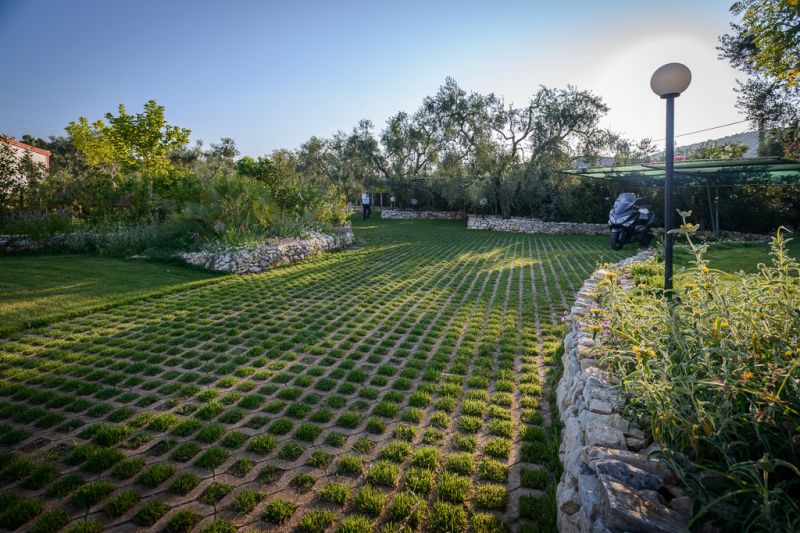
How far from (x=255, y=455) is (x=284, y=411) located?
1.78 ft

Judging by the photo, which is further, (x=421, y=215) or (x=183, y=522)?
(x=421, y=215)

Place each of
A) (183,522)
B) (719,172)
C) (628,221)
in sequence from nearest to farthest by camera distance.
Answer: (183,522) → (719,172) → (628,221)

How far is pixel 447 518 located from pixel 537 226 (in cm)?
1758

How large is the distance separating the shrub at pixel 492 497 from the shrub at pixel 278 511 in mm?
1096

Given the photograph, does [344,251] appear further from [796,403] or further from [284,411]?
[796,403]

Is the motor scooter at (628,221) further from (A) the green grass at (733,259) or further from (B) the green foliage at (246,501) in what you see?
(B) the green foliage at (246,501)

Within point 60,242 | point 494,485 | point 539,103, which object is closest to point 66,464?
point 494,485

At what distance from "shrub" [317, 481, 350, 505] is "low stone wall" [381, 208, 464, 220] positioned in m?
22.9

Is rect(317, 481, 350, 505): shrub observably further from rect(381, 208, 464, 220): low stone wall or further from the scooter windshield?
rect(381, 208, 464, 220): low stone wall

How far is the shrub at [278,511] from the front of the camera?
1.98 meters

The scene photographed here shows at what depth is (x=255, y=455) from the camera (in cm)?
248

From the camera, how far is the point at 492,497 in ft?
6.98

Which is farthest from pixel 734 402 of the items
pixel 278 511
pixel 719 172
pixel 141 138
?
pixel 141 138

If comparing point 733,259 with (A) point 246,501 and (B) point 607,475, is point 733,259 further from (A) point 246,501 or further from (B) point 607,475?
(A) point 246,501
